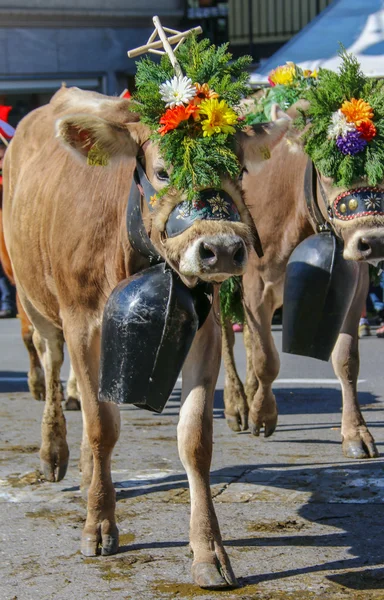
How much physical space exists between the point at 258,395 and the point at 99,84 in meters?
13.7

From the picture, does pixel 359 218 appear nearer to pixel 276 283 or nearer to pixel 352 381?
pixel 352 381

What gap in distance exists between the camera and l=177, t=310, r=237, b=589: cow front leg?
4359 millimetres

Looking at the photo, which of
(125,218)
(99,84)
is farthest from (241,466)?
(99,84)

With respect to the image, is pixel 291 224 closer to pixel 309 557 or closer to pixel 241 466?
pixel 241 466

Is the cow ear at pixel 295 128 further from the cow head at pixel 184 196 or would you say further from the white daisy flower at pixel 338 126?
the cow head at pixel 184 196

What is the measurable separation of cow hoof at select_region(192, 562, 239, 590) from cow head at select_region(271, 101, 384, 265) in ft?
6.16

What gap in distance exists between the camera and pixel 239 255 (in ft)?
13.9

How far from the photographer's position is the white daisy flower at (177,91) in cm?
445

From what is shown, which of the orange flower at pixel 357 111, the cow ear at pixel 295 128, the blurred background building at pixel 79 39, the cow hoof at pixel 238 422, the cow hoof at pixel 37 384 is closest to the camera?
the orange flower at pixel 357 111

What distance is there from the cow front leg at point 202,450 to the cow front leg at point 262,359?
6.99 ft

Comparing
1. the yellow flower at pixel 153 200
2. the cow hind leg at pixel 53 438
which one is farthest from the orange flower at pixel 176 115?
the cow hind leg at pixel 53 438

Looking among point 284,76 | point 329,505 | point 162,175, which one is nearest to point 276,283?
point 284,76

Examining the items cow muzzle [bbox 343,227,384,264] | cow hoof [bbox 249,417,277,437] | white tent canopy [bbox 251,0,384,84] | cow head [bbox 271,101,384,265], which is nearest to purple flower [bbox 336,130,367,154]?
cow head [bbox 271,101,384,265]

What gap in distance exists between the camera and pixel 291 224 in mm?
7016
